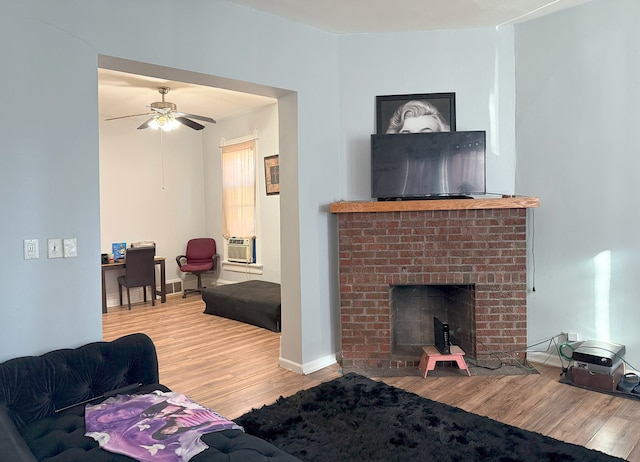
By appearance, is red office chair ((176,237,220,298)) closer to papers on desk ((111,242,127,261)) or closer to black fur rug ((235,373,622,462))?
papers on desk ((111,242,127,261))

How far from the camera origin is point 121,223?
6801 mm

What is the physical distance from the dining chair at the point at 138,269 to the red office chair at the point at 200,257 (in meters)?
0.83

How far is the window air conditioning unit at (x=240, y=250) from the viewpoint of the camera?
687cm

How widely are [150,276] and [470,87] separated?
498 centimetres

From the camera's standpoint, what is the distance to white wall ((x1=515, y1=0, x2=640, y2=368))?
3.38m

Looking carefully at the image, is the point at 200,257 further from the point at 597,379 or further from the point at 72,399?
the point at 597,379

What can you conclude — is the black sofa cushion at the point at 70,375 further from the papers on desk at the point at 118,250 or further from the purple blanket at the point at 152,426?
the papers on desk at the point at 118,250

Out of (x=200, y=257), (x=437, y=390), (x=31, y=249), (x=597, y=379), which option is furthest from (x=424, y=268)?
(x=200, y=257)

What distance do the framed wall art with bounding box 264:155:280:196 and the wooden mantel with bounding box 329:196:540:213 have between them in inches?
107

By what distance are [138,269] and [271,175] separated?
2329 millimetres

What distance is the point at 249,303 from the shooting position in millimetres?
5406

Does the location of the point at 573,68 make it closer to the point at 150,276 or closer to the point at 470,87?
the point at 470,87

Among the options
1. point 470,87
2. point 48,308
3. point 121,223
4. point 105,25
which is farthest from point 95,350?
point 121,223

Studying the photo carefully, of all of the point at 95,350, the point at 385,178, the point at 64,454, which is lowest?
the point at 64,454
